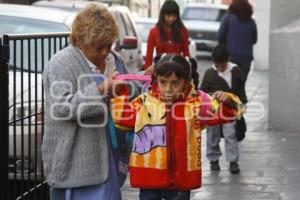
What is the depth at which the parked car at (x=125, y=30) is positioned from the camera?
12758 mm

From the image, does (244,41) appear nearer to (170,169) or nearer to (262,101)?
(262,101)

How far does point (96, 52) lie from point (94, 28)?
15 centimetres

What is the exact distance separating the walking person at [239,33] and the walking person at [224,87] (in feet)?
10.9

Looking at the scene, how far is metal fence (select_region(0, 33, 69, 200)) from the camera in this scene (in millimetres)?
5410

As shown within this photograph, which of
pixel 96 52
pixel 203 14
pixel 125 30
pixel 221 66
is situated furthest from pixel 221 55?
pixel 203 14

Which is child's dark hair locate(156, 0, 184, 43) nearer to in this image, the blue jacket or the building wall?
the building wall

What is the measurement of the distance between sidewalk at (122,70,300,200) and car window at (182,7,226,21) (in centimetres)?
1929

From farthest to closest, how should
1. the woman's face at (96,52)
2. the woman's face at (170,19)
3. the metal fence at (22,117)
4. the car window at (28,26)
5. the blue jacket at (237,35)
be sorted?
the blue jacket at (237,35), the woman's face at (170,19), the car window at (28,26), the metal fence at (22,117), the woman's face at (96,52)

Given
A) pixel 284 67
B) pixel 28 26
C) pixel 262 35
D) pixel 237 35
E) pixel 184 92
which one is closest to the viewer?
pixel 184 92

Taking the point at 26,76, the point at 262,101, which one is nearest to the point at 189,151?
the point at 26,76

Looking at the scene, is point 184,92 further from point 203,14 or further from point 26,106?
point 203,14

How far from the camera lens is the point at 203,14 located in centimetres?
3130

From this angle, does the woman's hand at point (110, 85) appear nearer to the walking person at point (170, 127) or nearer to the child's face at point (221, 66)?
the walking person at point (170, 127)

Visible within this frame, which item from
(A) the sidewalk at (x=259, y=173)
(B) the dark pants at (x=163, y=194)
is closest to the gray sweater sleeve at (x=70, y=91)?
(B) the dark pants at (x=163, y=194)
